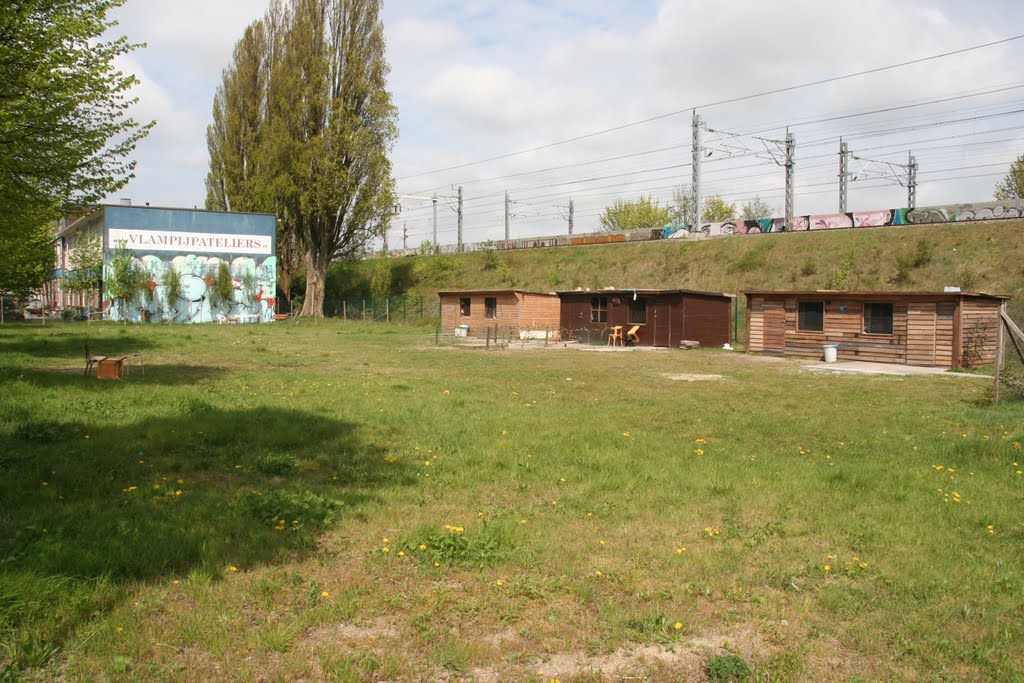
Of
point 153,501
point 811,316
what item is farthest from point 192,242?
point 153,501

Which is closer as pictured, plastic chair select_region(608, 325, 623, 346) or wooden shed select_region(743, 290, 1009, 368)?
wooden shed select_region(743, 290, 1009, 368)

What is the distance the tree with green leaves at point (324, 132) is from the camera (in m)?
46.6

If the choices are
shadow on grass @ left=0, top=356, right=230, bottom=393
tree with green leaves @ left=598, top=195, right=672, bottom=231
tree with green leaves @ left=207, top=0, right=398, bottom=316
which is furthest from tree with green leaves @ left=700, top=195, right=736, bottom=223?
shadow on grass @ left=0, top=356, right=230, bottom=393

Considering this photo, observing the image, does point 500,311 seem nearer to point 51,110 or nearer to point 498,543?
point 51,110

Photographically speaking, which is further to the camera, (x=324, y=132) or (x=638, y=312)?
(x=324, y=132)

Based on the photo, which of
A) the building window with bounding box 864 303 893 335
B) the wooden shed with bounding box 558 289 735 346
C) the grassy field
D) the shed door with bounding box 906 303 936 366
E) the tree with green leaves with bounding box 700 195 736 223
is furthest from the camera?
the tree with green leaves with bounding box 700 195 736 223

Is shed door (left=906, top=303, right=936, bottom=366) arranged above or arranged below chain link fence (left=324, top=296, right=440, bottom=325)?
below

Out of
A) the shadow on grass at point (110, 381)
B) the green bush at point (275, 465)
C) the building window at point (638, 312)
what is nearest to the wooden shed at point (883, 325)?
the building window at point (638, 312)

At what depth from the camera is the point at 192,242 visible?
4666 centimetres

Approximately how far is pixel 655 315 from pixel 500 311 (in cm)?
964

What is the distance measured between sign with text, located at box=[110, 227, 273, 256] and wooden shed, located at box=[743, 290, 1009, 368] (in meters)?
32.1

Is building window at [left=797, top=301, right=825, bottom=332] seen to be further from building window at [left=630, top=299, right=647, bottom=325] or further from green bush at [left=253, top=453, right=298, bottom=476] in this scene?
green bush at [left=253, top=453, right=298, bottom=476]

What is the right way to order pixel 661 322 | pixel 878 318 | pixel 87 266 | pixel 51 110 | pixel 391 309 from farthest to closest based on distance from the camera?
pixel 391 309 → pixel 87 266 → pixel 661 322 → pixel 878 318 → pixel 51 110

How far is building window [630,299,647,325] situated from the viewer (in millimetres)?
34469
